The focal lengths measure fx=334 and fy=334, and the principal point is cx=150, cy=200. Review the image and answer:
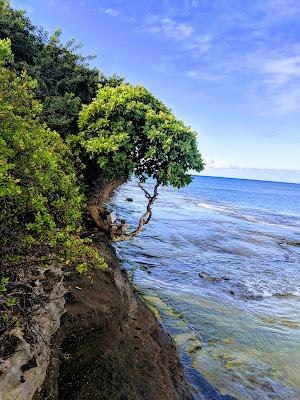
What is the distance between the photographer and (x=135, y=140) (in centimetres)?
1225

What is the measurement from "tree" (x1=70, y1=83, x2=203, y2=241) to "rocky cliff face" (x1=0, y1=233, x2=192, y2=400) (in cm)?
426

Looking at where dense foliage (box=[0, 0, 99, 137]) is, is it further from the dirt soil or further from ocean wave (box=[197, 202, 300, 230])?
ocean wave (box=[197, 202, 300, 230])

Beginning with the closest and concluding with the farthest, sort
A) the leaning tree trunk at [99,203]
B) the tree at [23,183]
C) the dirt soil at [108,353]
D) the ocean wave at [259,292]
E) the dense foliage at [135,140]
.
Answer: the tree at [23,183], the dirt soil at [108,353], the dense foliage at [135,140], the leaning tree trunk at [99,203], the ocean wave at [259,292]

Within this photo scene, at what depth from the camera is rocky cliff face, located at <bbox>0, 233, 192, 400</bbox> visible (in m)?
5.76

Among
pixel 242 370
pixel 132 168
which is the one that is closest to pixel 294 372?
pixel 242 370

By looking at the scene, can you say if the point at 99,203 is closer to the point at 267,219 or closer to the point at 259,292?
the point at 259,292

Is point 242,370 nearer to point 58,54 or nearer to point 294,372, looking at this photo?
point 294,372

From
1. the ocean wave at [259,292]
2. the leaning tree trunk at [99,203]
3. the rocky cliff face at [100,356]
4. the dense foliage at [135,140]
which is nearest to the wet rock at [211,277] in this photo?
the ocean wave at [259,292]

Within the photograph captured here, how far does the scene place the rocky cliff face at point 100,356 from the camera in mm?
5762

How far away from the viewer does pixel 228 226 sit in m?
41.7

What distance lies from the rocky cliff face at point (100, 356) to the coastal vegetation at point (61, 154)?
786 mm

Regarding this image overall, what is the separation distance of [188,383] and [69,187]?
19.9 feet

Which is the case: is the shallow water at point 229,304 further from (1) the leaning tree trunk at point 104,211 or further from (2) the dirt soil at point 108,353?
(1) the leaning tree trunk at point 104,211

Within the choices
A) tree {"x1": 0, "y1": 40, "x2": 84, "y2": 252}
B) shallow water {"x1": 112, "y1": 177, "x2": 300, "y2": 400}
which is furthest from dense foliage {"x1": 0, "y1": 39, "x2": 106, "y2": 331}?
shallow water {"x1": 112, "y1": 177, "x2": 300, "y2": 400}
